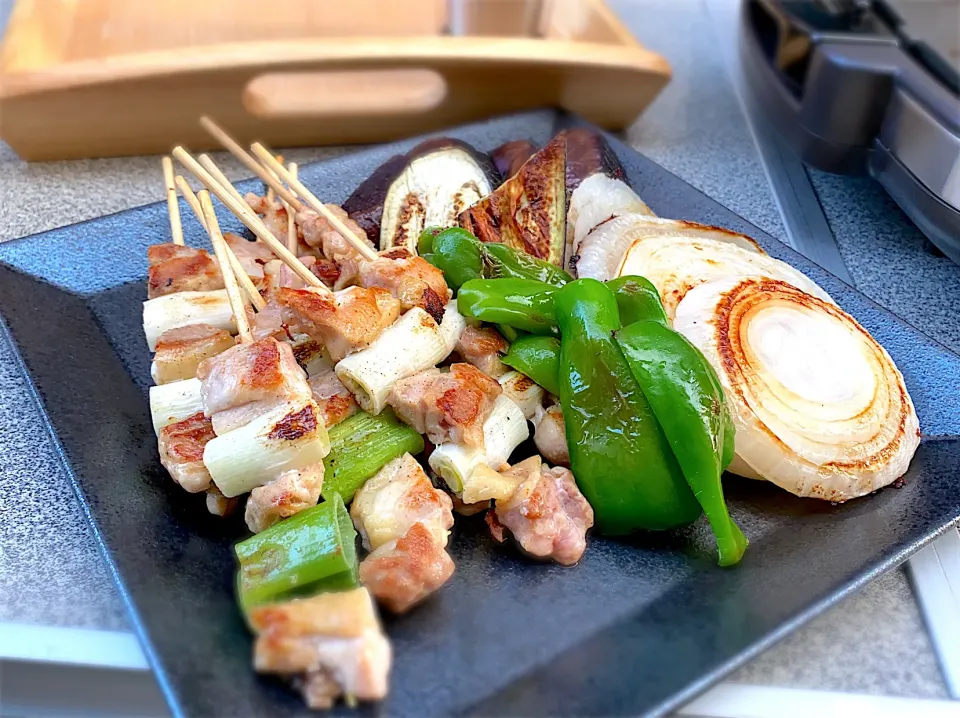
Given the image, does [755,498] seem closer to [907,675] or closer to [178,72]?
[907,675]

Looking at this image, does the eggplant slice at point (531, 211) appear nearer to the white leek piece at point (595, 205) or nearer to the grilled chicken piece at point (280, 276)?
the white leek piece at point (595, 205)

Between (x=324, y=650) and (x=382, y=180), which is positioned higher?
(x=382, y=180)

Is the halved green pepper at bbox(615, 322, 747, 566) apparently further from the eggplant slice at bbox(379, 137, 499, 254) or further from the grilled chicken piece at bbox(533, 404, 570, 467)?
the eggplant slice at bbox(379, 137, 499, 254)

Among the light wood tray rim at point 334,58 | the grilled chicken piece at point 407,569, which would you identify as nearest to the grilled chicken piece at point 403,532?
the grilled chicken piece at point 407,569

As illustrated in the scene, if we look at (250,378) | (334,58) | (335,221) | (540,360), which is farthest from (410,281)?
(334,58)

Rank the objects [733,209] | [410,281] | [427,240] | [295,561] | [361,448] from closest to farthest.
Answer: [295,561] → [361,448] → [410,281] → [427,240] → [733,209]

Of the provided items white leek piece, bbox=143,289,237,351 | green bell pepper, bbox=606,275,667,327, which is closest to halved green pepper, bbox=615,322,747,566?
green bell pepper, bbox=606,275,667,327

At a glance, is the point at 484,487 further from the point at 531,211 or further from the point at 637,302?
the point at 531,211
